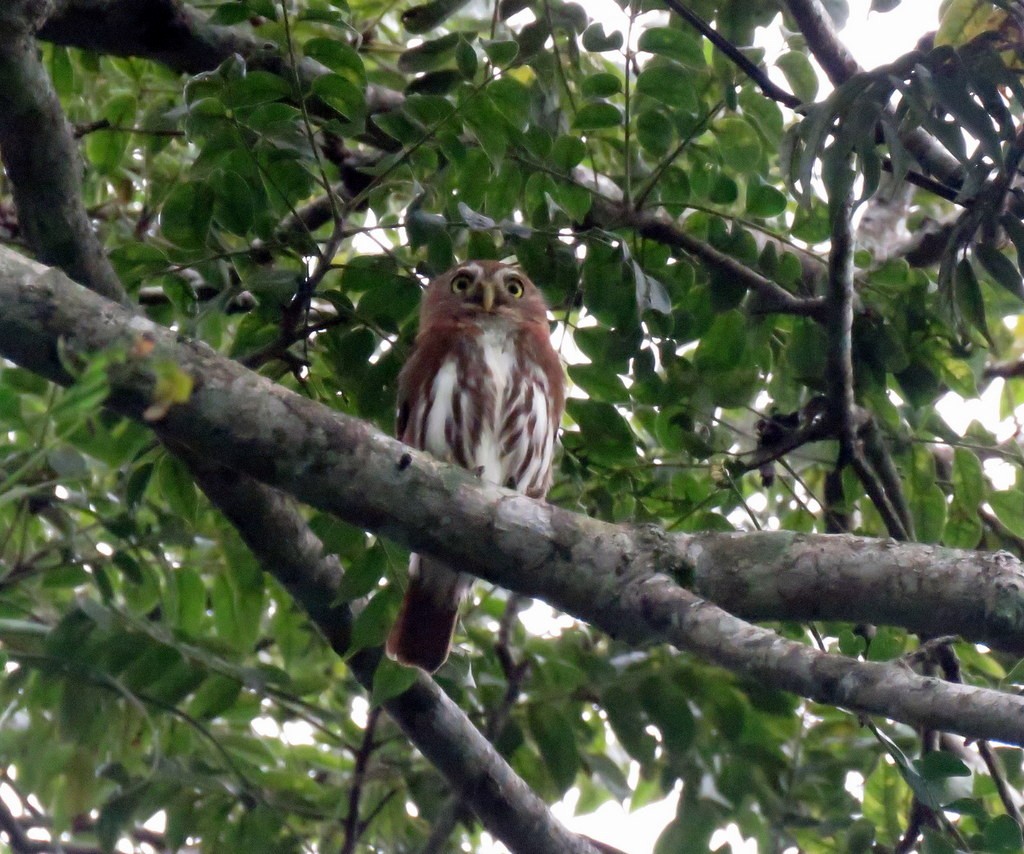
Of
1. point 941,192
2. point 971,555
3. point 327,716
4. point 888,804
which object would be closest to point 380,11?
point 941,192

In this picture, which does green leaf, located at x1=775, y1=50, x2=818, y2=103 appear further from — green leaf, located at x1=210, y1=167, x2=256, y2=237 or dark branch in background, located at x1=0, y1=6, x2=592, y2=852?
dark branch in background, located at x1=0, y1=6, x2=592, y2=852

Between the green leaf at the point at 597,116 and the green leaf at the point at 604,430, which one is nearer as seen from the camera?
the green leaf at the point at 597,116

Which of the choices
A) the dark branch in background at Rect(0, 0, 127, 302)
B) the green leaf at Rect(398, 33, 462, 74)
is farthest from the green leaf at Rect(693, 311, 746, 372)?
the dark branch in background at Rect(0, 0, 127, 302)

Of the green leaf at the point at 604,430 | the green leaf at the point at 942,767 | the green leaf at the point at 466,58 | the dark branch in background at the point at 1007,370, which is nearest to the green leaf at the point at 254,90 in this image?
the green leaf at the point at 466,58

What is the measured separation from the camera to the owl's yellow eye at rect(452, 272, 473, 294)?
178 inches

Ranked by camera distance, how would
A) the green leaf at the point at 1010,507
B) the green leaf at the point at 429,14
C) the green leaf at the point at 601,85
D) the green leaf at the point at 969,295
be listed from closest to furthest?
the green leaf at the point at 969,295
the green leaf at the point at 601,85
the green leaf at the point at 429,14
the green leaf at the point at 1010,507

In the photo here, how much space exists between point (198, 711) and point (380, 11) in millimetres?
2391

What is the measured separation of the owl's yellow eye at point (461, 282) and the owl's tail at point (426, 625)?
3.47 ft

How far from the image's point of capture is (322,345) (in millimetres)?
3812

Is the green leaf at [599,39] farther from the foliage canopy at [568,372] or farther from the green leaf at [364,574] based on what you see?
the green leaf at [364,574]

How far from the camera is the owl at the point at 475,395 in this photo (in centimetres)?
420

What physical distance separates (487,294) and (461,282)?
10 centimetres

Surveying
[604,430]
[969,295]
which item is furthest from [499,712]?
[969,295]

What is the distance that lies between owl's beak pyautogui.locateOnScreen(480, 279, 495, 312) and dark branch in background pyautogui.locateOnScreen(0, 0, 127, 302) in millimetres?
1538
